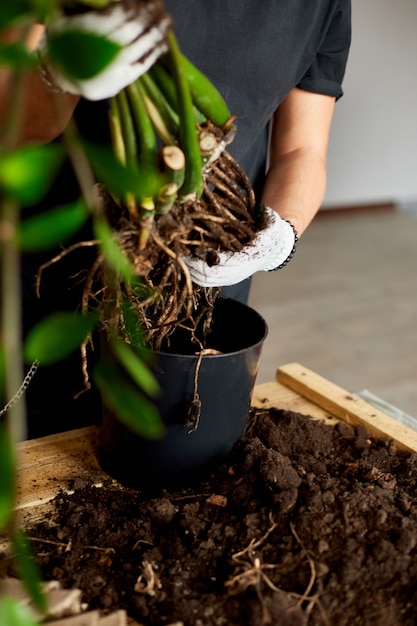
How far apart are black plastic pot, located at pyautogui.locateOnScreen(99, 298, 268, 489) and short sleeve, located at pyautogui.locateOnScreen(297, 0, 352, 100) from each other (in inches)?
20.5

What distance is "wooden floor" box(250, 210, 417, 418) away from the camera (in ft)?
9.25

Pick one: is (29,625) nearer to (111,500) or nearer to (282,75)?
(111,500)

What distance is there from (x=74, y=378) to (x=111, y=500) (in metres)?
0.34

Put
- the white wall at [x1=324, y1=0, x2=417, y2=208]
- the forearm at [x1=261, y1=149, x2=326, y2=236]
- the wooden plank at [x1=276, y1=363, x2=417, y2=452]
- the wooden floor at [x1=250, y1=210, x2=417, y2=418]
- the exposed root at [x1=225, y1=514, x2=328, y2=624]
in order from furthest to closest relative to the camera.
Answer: the white wall at [x1=324, y1=0, x2=417, y2=208] → the wooden floor at [x1=250, y1=210, x2=417, y2=418] → the forearm at [x1=261, y1=149, x2=326, y2=236] → the wooden plank at [x1=276, y1=363, x2=417, y2=452] → the exposed root at [x1=225, y1=514, x2=328, y2=624]

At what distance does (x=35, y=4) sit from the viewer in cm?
39

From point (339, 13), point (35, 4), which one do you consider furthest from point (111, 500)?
point (339, 13)

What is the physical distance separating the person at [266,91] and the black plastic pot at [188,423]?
4.9 inches

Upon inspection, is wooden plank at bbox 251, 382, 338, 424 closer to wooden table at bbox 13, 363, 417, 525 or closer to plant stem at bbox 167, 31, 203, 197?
wooden table at bbox 13, 363, 417, 525

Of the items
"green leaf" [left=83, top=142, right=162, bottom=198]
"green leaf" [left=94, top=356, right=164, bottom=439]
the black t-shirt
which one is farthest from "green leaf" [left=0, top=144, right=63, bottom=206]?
the black t-shirt

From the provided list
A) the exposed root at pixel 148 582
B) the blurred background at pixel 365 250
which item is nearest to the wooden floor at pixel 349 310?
the blurred background at pixel 365 250

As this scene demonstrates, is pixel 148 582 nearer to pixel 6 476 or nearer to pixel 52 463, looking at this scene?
pixel 52 463

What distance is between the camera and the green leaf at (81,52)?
372mm

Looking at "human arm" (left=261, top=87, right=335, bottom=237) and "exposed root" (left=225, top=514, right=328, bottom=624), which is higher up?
"human arm" (left=261, top=87, right=335, bottom=237)

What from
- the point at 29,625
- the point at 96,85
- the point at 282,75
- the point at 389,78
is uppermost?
the point at 96,85
